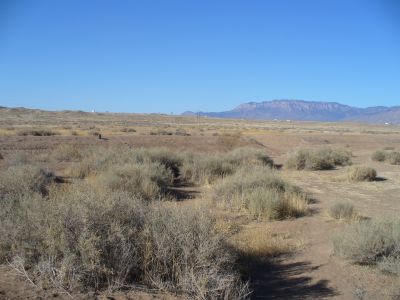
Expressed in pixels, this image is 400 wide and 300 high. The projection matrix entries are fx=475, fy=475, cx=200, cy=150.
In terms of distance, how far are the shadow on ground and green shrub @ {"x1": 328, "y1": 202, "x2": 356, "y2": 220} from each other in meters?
3.84

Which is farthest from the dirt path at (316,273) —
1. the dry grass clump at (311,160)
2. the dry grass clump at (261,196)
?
the dry grass clump at (311,160)

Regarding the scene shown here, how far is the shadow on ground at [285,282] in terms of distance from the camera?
6.96 metres

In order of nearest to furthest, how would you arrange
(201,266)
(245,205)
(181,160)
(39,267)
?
(39,267) → (201,266) → (245,205) → (181,160)

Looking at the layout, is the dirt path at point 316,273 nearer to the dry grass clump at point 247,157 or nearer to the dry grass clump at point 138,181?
the dry grass clump at point 138,181

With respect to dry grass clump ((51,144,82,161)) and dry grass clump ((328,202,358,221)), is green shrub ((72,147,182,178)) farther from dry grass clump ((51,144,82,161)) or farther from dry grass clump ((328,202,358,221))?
dry grass clump ((328,202,358,221))

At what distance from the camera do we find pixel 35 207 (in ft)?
22.6

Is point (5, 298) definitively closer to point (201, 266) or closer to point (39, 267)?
point (39, 267)

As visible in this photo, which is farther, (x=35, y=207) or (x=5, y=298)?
(x=35, y=207)

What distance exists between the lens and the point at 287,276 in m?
7.83

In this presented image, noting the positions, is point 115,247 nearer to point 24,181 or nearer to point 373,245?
point 373,245

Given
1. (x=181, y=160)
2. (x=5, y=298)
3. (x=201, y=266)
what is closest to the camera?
(x=5, y=298)

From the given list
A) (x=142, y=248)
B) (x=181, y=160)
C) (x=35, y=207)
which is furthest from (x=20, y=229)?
(x=181, y=160)

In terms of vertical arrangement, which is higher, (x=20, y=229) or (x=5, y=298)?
(x=20, y=229)

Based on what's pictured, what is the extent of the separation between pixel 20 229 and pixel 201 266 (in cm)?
252
